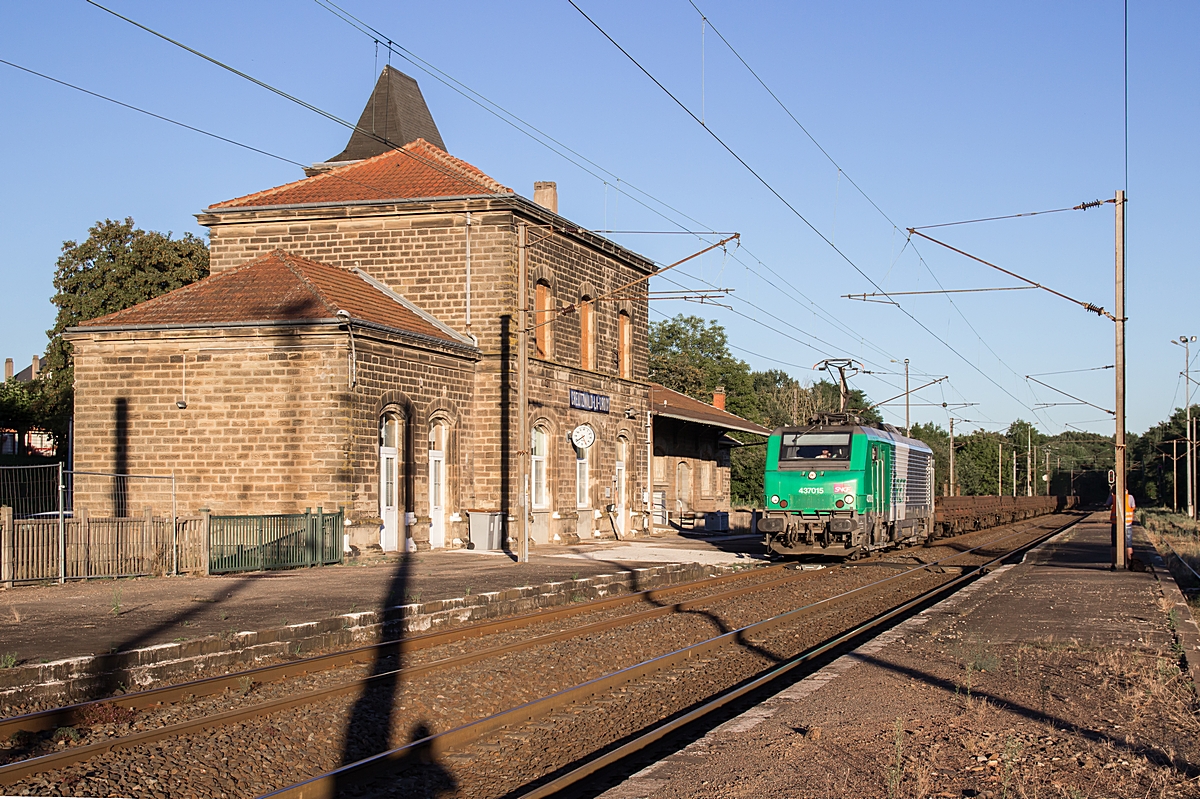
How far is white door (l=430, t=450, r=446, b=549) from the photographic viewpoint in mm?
27750

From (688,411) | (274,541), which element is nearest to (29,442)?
(688,411)

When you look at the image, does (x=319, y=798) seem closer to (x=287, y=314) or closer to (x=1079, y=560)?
(x=287, y=314)

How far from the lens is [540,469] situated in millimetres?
31203

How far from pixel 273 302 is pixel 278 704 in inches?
670

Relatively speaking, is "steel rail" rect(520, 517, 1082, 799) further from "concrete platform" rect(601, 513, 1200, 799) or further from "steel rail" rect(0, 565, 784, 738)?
"steel rail" rect(0, 565, 784, 738)

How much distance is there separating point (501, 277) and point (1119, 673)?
20.6 metres

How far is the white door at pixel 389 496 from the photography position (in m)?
25.6

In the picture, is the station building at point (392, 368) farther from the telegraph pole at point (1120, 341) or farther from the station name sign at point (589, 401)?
the telegraph pole at point (1120, 341)

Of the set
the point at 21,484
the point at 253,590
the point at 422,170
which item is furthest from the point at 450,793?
the point at 422,170

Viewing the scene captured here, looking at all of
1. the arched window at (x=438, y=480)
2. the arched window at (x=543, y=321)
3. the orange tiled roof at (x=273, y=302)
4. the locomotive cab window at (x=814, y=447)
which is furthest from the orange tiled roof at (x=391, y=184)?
the locomotive cab window at (x=814, y=447)

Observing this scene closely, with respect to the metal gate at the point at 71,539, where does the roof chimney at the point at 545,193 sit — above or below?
above

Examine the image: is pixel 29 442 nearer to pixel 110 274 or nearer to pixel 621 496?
pixel 110 274

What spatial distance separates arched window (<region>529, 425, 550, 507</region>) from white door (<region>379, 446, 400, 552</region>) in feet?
18.2

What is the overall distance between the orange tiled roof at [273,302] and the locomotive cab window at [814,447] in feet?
26.8
